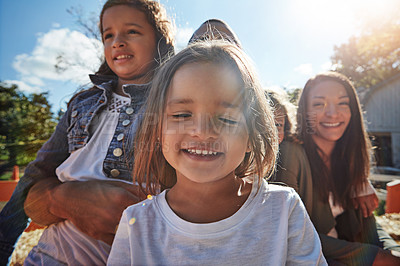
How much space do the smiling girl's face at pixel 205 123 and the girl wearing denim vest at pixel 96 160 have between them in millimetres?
436

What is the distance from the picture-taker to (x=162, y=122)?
1.30 meters

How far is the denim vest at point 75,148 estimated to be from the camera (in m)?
1.62

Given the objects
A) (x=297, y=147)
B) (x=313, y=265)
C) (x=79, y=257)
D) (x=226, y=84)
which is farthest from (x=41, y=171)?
(x=297, y=147)

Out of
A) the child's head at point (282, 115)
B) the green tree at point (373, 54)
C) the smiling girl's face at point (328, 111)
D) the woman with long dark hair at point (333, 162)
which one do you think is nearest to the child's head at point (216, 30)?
the child's head at point (282, 115)

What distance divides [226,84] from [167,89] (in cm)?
29

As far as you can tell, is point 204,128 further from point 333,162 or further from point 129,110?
point 333,162

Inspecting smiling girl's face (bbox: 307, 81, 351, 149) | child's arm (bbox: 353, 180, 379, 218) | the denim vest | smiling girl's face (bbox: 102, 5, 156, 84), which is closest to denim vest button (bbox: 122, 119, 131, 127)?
the denim vest

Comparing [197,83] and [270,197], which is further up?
[197,83]

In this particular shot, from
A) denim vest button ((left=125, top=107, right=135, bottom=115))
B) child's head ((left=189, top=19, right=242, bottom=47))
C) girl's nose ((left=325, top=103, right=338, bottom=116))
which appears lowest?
denim vest button ((left=125, top=107, right=135, bottom=115))

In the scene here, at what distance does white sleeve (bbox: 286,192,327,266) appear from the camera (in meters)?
1.13

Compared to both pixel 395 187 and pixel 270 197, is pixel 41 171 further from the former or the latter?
pixel 395 187

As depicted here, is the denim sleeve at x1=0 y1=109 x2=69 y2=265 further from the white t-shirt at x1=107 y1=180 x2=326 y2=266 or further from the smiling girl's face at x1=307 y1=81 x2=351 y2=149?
the smiling girl's face at x1=307 y1=81 x2=351 y2=149

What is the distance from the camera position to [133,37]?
5.50 ft

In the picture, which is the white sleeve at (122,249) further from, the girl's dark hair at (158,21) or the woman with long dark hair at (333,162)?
the woman with long dark hair at (333,162)
